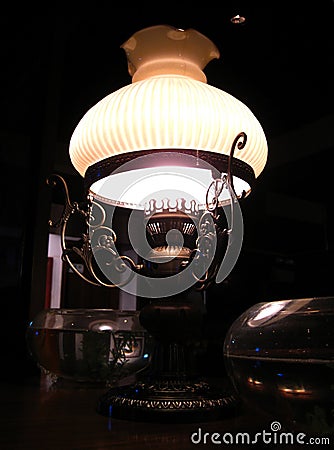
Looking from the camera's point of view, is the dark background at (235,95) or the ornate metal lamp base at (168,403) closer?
the ornate metal lamp base at (168,403)

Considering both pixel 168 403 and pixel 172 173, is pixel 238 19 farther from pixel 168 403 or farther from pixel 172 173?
pixel 168 403

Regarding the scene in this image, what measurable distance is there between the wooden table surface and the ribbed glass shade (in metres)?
0.36

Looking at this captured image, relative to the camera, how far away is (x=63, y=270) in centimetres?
417

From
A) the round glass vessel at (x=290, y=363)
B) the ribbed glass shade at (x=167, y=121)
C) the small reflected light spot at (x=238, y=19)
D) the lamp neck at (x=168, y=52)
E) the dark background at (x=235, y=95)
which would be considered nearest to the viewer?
the round glass vessel at (x=290, y=363)

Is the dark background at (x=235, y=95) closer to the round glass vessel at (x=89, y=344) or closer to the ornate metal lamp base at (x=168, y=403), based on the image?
the round glass vessel at (x=89, y=344)

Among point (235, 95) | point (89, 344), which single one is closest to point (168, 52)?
point (89, 344)

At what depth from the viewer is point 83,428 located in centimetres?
55

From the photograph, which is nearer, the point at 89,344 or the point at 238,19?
the point at 89,344

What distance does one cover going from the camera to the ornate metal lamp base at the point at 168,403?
590 millimetres

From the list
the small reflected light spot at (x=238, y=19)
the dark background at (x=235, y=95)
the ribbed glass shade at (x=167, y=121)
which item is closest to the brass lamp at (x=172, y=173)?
the ribbed glass shade at (x=167, y=121)

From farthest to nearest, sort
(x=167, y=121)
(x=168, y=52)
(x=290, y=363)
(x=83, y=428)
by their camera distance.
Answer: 1. (x=168, y=52)
2. (x=167, y=121)
3. (x=83, y=428)
4. (x=290, y=363)

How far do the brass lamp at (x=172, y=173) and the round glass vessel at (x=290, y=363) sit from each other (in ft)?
0.54

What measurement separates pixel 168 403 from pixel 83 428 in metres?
0.11

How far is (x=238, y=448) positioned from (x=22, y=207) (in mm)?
987
